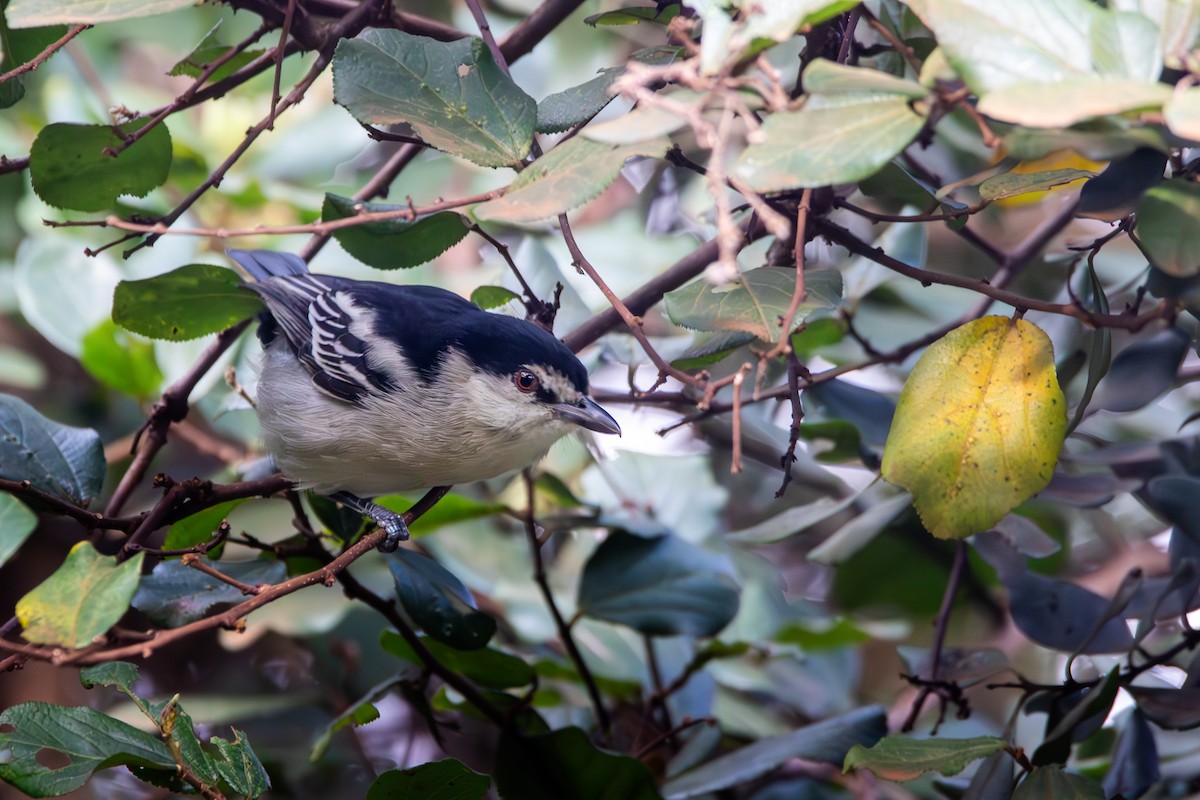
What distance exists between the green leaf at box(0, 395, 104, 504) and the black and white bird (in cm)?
40

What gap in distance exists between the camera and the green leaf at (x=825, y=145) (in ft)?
3.40

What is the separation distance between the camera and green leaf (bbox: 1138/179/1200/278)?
1.12 m

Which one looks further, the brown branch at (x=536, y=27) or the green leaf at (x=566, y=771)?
the brown branch at (x=536, y=27)

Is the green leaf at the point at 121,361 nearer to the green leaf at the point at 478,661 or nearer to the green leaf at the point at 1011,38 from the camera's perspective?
the green leaf at the point at 478,661

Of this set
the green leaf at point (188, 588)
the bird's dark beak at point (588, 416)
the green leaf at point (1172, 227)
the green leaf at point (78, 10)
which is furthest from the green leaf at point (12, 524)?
the green leaf at point (1172, 227)

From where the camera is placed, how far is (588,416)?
84.2 inches

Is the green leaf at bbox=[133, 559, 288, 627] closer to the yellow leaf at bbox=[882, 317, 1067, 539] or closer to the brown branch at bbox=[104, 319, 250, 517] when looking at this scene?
the brown branch at bbox=[104, 319, 250, 517]

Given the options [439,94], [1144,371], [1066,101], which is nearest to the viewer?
[1066,101]

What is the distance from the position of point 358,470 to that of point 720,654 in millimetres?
921

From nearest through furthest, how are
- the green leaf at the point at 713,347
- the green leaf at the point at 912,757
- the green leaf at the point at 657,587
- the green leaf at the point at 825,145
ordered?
1. the green leaf at the point at 825,145
2. the green leaf at the point at 912,757
3. the green leaf at the point at 713,347
4. the green leaf at the point at 657,587

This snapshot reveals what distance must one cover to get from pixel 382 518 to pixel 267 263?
3.05ft

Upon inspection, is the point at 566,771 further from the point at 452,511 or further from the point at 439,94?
the point at 439,94

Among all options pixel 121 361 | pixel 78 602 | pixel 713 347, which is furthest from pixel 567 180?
pixel 121 361

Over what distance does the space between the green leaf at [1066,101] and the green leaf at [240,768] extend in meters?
1.25
